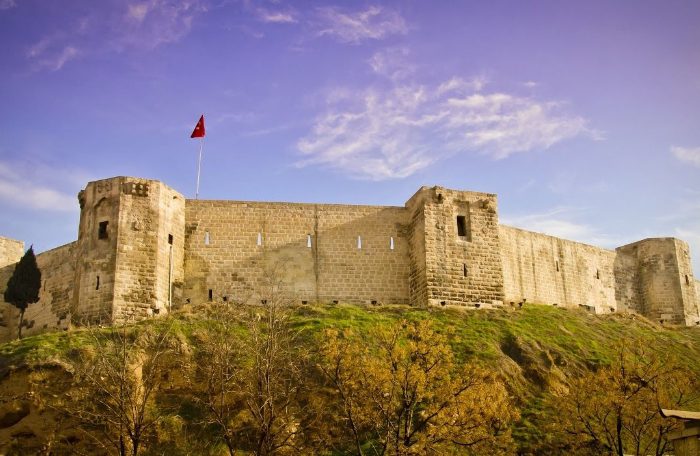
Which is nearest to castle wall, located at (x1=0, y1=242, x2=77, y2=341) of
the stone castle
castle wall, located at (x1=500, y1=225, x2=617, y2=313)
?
the stone castle

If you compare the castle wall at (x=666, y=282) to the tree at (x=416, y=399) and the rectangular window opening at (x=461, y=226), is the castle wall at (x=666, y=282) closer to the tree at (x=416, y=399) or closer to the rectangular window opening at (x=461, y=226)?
the rectangular window opening at (x=461, y=226)

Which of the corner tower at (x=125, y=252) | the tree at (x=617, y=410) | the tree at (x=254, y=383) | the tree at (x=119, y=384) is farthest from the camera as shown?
the corner tower at (x=125, y=252)

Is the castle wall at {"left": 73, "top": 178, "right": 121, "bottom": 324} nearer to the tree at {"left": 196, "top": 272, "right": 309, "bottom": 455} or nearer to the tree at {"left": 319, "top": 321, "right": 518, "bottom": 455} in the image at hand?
the tree at {"left": 196, "top": 272, "right": 309, "bottom": 455}

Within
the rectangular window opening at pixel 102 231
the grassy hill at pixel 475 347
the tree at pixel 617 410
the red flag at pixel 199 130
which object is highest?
the red flag at pixel 199 130

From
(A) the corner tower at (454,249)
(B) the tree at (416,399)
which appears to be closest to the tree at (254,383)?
(B) the tree at (416,399)

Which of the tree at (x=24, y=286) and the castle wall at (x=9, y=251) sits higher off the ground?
the castle wall at (x=9, y=251)

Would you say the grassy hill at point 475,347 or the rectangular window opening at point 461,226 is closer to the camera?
the grassy hill at point 475,347

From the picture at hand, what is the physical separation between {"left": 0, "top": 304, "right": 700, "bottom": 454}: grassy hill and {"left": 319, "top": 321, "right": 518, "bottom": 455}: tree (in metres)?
2.16

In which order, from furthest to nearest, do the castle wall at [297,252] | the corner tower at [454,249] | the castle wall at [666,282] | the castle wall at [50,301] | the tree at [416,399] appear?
the castle wall at [666,282]
the corner tower at [454,249]
the castle wall at [297,252]
the castle wall at [50,301]
the tree at [416,399]

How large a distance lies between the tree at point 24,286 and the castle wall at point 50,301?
12.5 inches

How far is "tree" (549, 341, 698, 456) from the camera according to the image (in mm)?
25156

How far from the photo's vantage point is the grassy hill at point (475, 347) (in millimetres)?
27516

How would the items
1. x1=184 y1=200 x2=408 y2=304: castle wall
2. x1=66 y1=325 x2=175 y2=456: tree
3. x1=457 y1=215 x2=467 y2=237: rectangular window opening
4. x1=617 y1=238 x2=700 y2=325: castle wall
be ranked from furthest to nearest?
x1=617 y1=238 x2=700 y2=325: castle wall
x1=457 y1=215 x2=467 y2=237: rectangular window opening
x1=184 y1=200 x2=408 y2=304: castle wall
x1=66 y1=325 x2=175 y2=456: tree

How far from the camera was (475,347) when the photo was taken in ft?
107
